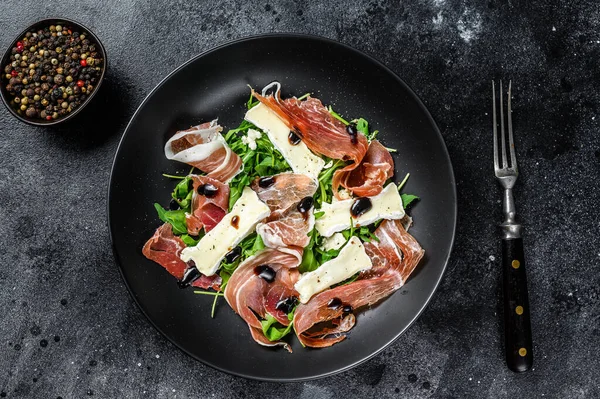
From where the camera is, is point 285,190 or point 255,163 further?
point 255,163

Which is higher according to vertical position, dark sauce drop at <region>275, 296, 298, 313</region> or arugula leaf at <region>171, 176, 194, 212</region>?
arugula leaf at <region>171, 176, 194, 212</region>

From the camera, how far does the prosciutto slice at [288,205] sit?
2465 mm

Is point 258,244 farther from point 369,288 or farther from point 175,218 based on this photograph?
point 369,288

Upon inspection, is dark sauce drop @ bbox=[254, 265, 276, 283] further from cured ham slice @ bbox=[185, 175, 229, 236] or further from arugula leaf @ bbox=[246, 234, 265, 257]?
cured ham slice @ bbox=[185, 175, 229, 236]

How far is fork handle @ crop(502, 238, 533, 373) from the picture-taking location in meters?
2.56

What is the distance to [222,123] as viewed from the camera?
2736 mm

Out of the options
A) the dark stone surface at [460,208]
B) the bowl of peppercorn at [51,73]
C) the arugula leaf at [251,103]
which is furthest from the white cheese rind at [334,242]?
the bowl of peppercorn at [51,73]

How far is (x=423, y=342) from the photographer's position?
2684 millimetres

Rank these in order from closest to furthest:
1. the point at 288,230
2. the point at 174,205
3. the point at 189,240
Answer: the point at 288,230 → the point at 189,240 → the point at 174,205

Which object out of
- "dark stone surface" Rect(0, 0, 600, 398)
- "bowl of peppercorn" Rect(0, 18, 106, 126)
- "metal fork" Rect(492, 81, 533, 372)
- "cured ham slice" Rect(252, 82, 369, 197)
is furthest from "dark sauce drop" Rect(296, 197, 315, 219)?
"bowl of peppercorn" Rect(0, 18, 106, 126)

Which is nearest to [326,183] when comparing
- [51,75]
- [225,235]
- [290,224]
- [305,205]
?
[305,205]

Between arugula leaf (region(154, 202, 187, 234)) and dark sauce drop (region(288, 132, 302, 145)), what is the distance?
57 cm

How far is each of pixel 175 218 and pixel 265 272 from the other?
1.49 feet

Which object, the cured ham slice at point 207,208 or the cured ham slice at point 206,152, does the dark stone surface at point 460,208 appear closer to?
the cured ham slice at point 206,152
